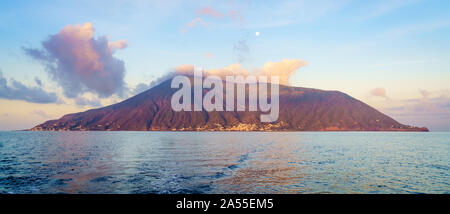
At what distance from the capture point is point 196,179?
26.7 meters

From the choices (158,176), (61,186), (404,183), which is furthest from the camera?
Result: (158,176)
